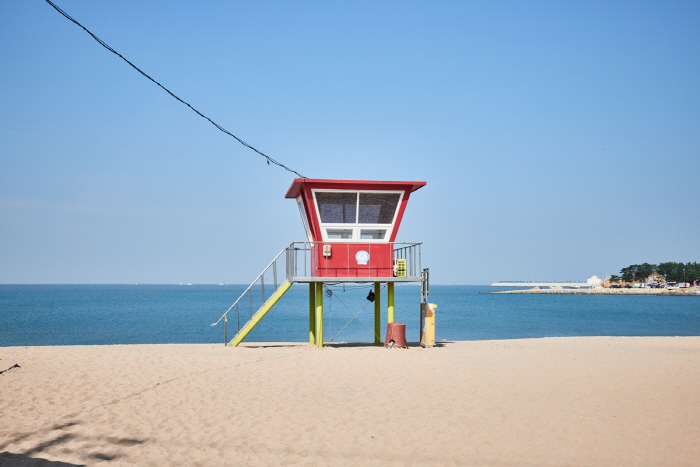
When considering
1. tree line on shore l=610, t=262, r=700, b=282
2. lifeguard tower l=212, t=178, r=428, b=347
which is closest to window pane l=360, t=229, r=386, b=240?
lifeguard tower l=212, t=178, r=428, b=347

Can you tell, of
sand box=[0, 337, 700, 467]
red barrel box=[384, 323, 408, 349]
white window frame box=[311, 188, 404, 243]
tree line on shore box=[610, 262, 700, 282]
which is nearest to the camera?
sand box=[0, 337, 700, 467]

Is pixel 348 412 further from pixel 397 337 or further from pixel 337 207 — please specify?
pixel 337 207

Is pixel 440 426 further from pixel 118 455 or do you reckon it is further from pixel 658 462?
pixel 118 455

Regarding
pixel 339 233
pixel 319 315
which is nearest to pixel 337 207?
pixel 339 233

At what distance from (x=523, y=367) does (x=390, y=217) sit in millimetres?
6640

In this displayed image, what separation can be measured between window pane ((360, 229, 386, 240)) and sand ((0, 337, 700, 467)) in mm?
4545

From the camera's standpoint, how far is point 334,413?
995 cm

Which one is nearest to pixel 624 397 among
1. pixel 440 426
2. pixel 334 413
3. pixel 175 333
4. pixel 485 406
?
pixel 485 406

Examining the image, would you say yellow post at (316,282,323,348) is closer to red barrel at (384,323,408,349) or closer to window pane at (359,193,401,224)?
red barrel at (384,323,408,349)

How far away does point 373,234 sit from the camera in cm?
1872

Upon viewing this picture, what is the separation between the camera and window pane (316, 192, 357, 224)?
18.4 meters

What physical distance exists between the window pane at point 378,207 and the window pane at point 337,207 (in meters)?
0.34

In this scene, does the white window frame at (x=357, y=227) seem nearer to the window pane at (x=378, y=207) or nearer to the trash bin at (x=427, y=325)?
the window pane at (x=378, y=207)

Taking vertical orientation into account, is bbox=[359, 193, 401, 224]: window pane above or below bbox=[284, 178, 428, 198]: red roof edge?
below
